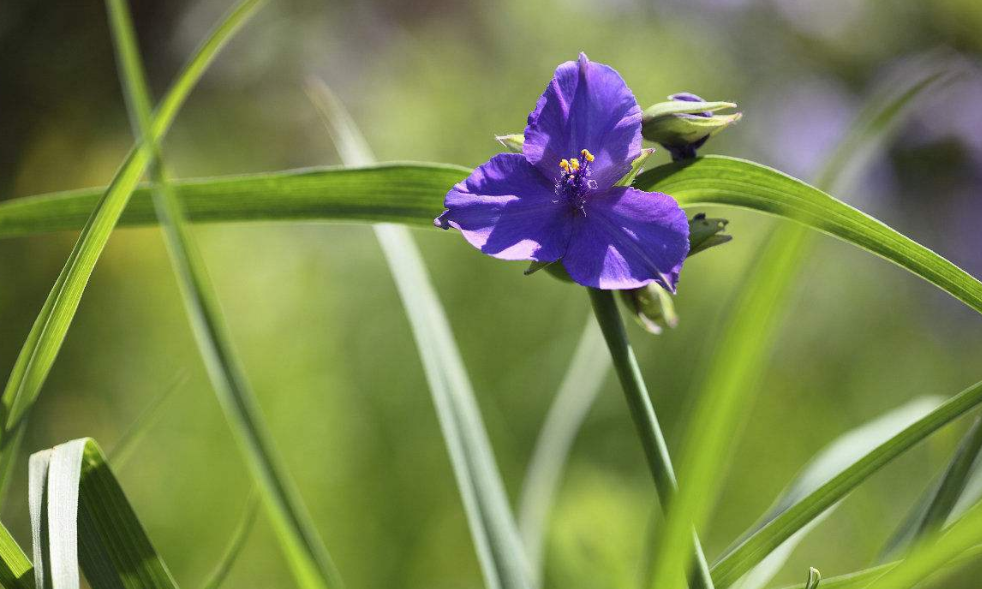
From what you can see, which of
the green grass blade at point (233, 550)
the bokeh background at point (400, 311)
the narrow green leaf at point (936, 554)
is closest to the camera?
the narrow green leaf at point (936, 554)

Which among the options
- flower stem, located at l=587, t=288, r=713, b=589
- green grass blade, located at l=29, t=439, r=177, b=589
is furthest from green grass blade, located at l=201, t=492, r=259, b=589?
flower stem, located at l=587, t=288, r=713, b=589

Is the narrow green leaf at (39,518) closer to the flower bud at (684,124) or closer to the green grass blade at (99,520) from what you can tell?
the green grass blade at (99,520)

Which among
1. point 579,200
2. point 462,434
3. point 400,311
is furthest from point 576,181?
point 400,311

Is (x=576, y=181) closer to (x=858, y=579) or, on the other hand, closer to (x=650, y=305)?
(x=650, y=305)

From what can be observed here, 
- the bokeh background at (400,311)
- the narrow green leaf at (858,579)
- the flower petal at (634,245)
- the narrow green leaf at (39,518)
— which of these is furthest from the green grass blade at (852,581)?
the bokeh background at (400,311)

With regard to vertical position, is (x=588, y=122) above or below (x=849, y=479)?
above

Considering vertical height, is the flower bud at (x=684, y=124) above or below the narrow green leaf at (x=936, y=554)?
above

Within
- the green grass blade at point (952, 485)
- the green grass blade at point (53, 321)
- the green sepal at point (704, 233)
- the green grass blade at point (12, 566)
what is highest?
the green grass blade at point (53, 321)

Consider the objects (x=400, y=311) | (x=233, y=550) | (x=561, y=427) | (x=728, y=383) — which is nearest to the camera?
(x=728, y=383)
